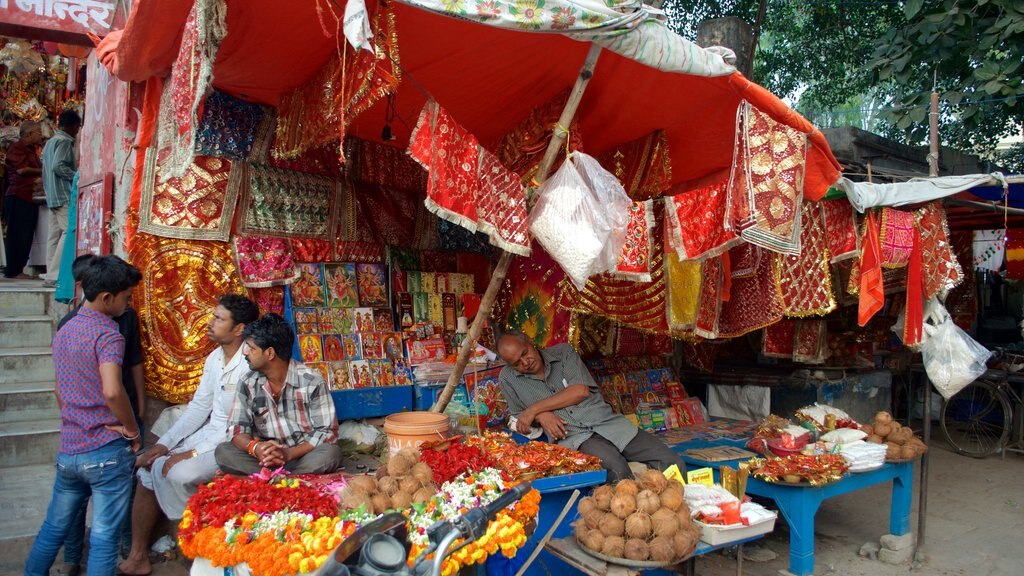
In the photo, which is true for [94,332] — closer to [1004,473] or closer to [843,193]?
[843,193]

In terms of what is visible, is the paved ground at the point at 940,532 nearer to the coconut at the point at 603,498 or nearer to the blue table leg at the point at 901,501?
the blue table leg at the point at 901,501

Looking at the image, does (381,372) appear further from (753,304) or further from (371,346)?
(753,304)

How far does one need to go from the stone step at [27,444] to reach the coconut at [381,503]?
2.94m

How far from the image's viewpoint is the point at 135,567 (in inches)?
138

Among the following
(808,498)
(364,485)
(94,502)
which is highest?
(364,485)

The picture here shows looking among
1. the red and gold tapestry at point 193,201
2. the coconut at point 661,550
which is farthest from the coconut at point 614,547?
the red and gold tapestry at point 193,201

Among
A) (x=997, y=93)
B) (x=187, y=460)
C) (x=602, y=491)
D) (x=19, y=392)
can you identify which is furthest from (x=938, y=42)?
(x=19, y=392)

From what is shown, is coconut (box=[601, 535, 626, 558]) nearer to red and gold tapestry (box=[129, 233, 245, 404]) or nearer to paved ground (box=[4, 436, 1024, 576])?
paved ground (box=[4, 436, 1024, 576])

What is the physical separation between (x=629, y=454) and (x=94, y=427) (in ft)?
9.46

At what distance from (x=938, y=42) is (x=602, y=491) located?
631 cm

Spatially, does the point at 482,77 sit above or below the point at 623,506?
above

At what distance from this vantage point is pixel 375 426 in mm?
4410

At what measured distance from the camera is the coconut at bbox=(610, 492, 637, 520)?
8.87 ft

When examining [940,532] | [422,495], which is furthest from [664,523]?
[940,532]
